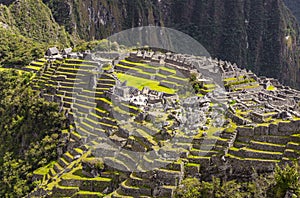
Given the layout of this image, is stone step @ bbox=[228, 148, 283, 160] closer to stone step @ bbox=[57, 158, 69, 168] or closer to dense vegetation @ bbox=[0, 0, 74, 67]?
stone step @ bbox=[57, 158, 69, 168]

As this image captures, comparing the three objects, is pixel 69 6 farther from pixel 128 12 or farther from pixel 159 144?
pixel 159 144

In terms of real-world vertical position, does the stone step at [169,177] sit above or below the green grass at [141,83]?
below

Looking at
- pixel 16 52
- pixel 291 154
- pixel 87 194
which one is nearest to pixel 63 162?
pixel 87 194

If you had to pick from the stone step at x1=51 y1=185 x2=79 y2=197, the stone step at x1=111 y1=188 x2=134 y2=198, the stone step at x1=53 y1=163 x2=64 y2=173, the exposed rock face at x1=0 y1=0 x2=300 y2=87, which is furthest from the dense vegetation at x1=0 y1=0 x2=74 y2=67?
the stone step at x1=111 y1=188 x2=134 y2=198

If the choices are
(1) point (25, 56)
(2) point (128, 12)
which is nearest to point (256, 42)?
(2) point (128, 12)

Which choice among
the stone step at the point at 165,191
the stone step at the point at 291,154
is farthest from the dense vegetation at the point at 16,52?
the stone step at the point at 291,154

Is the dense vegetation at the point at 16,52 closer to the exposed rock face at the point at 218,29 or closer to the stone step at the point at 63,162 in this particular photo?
the stone step at the point at 63,162
